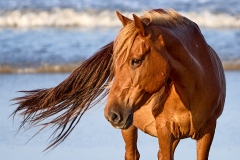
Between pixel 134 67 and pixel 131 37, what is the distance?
14 cm

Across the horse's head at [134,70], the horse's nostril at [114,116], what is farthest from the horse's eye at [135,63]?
the horse's nostril at [114,116]

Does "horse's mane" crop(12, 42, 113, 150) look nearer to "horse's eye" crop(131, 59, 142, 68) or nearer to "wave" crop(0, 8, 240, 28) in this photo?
"horse's eye" crop(131, 59, 142, 68)

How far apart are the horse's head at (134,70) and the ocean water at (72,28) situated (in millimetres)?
5411

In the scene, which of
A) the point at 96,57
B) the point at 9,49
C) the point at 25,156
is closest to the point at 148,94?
the point at 96,57

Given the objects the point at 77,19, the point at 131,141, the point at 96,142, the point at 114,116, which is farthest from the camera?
the point at 77,19

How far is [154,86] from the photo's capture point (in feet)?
12.1

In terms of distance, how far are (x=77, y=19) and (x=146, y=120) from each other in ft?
27.6

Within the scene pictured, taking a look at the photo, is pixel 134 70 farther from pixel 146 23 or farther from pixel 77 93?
pixel 77 93

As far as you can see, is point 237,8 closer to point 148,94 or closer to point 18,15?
point 18,15

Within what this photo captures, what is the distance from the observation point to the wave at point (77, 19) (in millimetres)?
12188

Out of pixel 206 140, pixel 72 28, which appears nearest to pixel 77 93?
pixel 206 140

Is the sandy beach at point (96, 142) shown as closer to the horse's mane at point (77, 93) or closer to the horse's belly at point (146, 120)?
the horse's mane at point (77, 93)

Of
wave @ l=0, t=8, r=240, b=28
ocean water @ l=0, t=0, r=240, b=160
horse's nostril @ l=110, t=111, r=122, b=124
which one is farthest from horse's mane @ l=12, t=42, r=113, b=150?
wave @ l=0, t=8, r=240, b=28

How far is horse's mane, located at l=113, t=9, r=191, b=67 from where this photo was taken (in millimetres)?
3656
